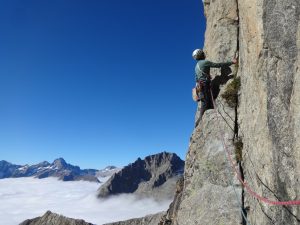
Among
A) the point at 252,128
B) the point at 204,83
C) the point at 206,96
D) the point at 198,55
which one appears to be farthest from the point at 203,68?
the point at 252,128

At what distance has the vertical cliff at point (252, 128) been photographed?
1191 cm

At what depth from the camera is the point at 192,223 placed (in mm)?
20562

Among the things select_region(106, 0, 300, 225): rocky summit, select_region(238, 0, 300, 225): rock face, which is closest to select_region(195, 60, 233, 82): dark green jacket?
select_region(106, 0, 300, 225): rocky summit

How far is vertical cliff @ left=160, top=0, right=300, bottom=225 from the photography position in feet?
39.1

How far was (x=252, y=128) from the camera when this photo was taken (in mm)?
15859

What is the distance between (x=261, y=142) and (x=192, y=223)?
8.20 metres

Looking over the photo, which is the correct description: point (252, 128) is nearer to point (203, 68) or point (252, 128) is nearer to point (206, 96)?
point (206, 96)

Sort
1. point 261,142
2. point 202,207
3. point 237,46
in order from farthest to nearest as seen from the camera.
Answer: point 237,46 < point 202,207 < point 261,142

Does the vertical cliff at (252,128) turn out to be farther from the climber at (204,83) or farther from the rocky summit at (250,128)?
the climber at (204,83)

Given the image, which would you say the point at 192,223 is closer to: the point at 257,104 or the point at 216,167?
the point at 216,167

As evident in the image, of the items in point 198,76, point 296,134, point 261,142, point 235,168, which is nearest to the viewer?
point 296,134

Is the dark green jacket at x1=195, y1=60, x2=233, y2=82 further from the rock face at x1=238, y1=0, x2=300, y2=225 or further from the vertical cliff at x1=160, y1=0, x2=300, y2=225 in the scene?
the rock face at x1=238, y1=0, x2=300, y2=225

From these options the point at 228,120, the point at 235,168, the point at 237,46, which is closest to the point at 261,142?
the point at 235,168

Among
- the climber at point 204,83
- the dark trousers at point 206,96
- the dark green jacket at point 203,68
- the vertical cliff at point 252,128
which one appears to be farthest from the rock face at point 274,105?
the dark trousers at point 206,96
